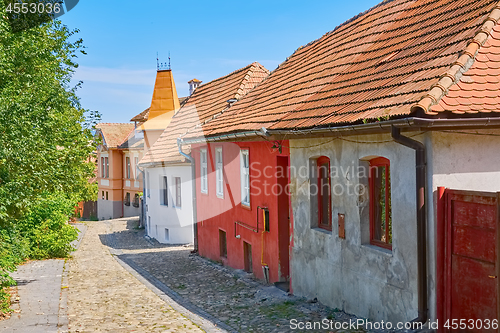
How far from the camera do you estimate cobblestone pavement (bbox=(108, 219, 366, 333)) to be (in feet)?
31.1

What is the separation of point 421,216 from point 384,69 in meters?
3.41

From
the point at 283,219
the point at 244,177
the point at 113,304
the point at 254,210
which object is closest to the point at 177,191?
the point at 244,177

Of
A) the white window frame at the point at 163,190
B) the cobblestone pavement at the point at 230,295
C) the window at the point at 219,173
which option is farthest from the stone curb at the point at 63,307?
the white window frame at the point at 163,190

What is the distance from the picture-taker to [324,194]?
10398mm

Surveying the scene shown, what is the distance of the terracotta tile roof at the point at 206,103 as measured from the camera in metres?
19.3

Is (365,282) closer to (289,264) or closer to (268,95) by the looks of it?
(289,264)

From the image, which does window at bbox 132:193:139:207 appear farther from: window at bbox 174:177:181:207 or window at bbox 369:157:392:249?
window at bbox 369:157:392:249

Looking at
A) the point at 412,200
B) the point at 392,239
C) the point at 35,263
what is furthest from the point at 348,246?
the point at 35,263

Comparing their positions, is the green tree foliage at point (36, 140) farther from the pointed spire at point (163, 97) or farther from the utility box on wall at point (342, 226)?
the pointed spire at point (163, 97)

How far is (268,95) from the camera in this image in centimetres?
1488

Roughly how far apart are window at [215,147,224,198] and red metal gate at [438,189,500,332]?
10.1m

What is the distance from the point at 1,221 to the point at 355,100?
6706mm

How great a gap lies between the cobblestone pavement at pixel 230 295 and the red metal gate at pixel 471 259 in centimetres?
228

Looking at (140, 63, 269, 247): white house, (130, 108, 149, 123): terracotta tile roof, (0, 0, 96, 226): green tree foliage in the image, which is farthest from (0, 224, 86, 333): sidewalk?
(130, 108, 149, 123): terracotta tile roof
